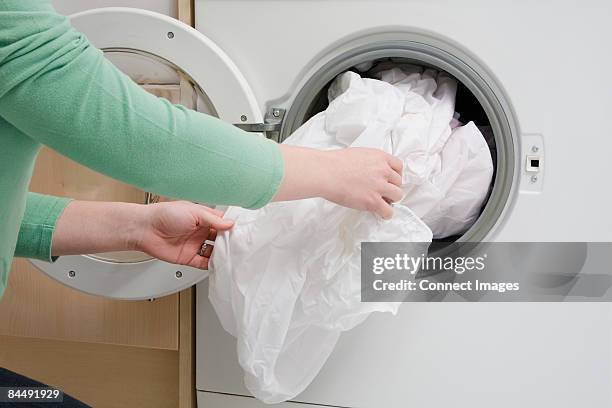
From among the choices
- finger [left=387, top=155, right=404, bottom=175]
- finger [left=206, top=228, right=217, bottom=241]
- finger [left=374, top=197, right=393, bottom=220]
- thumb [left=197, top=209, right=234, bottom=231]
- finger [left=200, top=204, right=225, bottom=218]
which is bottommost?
finger [left=206, top=228, right=217, bottom=241]

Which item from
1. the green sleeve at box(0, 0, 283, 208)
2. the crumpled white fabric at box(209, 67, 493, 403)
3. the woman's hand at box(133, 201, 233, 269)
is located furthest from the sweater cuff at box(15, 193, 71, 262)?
the green sleeve at box(0, 0, 283, 208)

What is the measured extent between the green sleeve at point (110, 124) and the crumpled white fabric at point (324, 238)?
217 mm

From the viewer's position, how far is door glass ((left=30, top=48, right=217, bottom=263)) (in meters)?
1.09

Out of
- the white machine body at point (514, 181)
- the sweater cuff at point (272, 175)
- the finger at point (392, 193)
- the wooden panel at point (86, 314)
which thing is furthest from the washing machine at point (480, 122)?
the sweater cuff at point (272, 175)

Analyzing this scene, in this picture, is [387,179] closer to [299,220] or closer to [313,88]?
[299,220]

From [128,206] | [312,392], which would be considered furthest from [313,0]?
[312,392]

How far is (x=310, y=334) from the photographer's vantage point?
963 mm

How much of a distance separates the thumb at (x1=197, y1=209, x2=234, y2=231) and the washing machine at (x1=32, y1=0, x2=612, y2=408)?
0.14m

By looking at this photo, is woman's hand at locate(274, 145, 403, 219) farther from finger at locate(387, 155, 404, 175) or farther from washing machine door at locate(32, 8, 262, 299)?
washing machine door at locate(32, 8, 262, 299)

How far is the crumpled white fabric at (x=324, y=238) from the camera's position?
0.89 m

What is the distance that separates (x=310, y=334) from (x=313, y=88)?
0.38 metres

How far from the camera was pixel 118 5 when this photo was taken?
116cm

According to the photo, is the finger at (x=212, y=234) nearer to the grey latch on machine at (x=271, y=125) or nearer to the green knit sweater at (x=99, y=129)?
the grey latch on machine at (x=271, y=125)

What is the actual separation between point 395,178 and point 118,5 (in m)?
0.62
